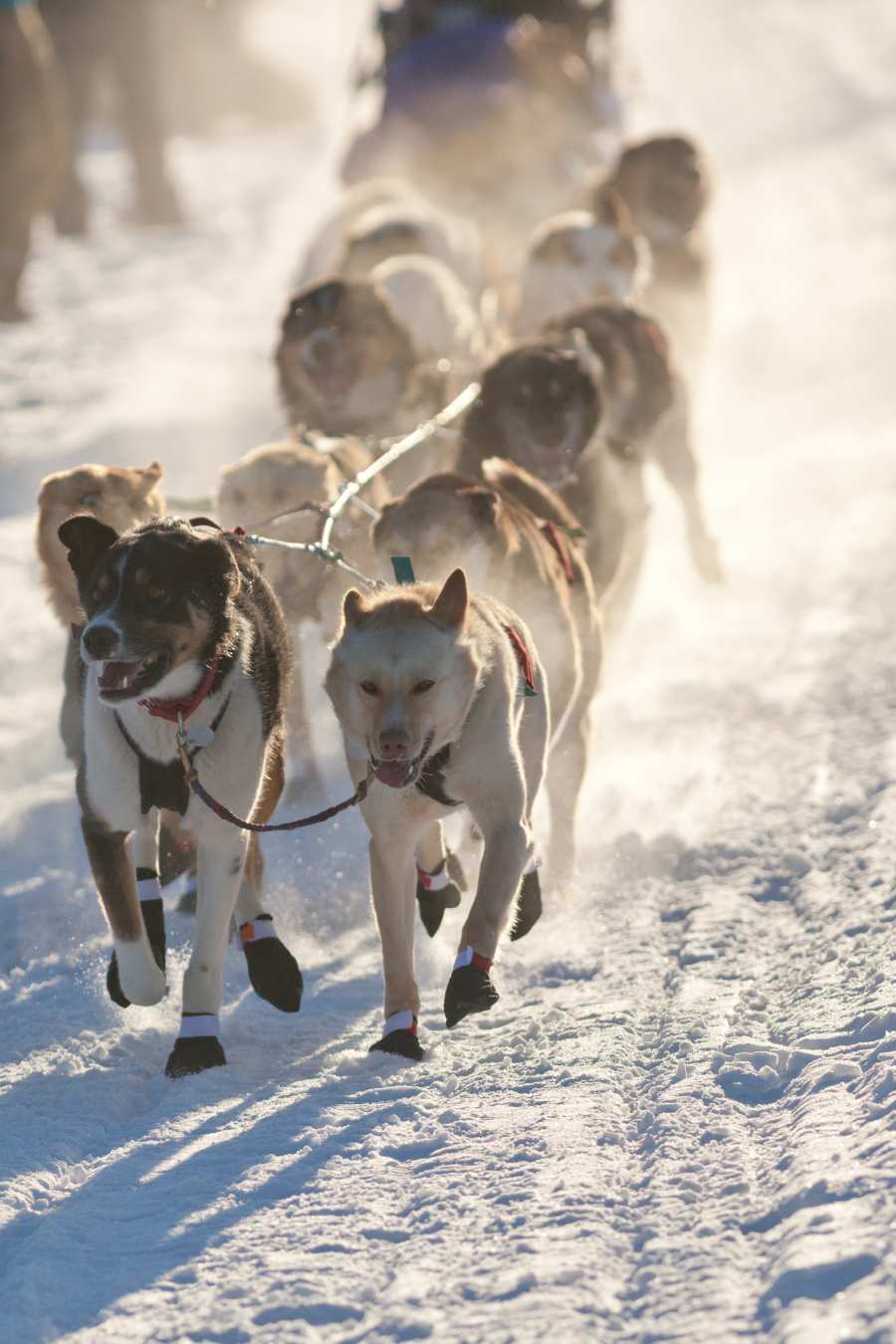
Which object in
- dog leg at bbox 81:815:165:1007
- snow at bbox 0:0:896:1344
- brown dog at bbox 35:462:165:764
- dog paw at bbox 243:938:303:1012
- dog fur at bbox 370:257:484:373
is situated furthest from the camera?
dog fur at bbox 370:257:484:373

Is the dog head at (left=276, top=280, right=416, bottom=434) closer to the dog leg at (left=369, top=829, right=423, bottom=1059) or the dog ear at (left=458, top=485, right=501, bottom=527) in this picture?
the dog ear at (left=458, top=485, right=501, bottom=527)

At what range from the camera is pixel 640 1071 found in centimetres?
363

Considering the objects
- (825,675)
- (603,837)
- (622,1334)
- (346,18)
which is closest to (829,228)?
(825,675)

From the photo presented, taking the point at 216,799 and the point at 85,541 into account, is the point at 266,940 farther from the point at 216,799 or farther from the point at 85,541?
the point at 85,541

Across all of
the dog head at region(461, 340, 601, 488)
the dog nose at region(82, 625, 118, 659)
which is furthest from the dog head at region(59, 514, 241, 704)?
the dog head at region(461, 340, 601, 488)

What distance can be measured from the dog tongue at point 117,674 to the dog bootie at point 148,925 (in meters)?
0.72

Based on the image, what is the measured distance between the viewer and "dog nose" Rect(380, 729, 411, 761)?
11.0ft

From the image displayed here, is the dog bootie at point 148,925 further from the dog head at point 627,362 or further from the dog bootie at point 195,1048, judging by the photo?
the dog head at point 627,362

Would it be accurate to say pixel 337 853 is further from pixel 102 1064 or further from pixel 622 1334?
pixel 622 1334

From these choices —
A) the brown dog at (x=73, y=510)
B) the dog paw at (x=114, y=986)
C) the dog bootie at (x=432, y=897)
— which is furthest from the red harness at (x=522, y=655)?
the brown dog at (x=73, y=510)

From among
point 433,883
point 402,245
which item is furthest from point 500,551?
point 402,245

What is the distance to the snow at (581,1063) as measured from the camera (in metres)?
2.81

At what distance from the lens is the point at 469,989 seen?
12.0 ft

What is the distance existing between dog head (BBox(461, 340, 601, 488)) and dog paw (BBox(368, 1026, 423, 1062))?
2225 millimetres
